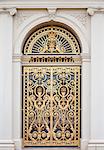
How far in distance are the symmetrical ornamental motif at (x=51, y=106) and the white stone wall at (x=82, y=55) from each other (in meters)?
0.35

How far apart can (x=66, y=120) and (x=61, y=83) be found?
3.34ft

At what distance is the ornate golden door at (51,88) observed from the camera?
11773 millimetres

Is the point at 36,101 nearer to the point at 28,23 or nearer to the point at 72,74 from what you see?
the point at 72,74

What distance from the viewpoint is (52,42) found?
466 inches

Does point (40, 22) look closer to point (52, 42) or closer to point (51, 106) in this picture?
point (52, 42)

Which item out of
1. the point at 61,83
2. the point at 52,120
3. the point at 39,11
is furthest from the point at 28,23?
the point at 52,120

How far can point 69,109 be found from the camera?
11836 millimetres

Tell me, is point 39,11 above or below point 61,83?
above
